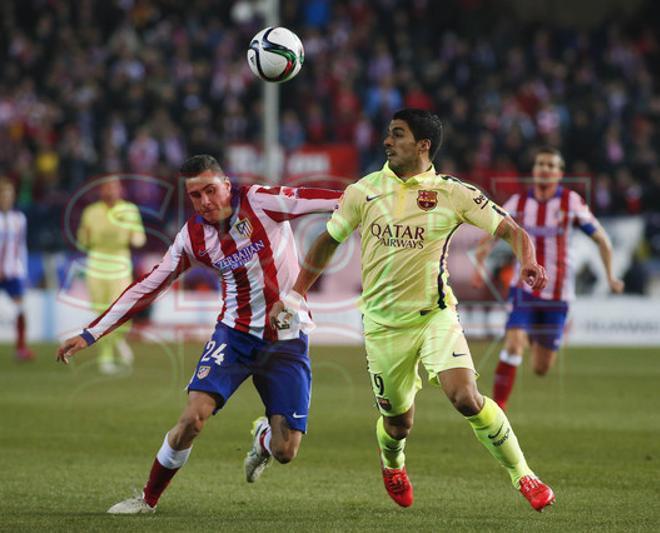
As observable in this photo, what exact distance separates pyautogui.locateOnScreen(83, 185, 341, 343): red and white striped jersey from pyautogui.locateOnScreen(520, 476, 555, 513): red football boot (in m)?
1.70

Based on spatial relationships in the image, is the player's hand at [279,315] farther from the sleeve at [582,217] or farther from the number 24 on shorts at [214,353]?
the sleeve at [582,217]

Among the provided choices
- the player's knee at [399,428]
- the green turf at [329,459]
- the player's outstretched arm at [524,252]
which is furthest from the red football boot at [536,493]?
the player's outstretched arm at [524,252]

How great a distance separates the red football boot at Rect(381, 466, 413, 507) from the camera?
7398 millimetres

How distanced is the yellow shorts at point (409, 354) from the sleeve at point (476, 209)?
22.5 inches

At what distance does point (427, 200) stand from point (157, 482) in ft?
7.33

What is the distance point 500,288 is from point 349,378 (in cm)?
334

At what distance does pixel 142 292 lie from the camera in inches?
288

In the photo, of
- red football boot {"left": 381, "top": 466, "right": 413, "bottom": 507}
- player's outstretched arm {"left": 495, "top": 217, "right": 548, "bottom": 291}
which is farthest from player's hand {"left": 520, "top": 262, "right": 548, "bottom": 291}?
red football boot {"left": 381, "top": 466, "right": 413, "bottom": 507}

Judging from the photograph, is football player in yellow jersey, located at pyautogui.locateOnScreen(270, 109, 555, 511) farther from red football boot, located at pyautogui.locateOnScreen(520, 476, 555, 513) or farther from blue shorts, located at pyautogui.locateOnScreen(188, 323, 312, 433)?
blue shorts, located at pyautogui.locateOnScreen(188, 323, 312, 433)

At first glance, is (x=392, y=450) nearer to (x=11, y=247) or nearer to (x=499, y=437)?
(x=499, y=437)

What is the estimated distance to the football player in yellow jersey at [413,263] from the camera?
6.87m

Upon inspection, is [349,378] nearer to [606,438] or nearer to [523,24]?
[606,438]

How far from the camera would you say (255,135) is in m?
24.3

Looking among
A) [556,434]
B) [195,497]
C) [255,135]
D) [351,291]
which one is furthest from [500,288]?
[195,497]
